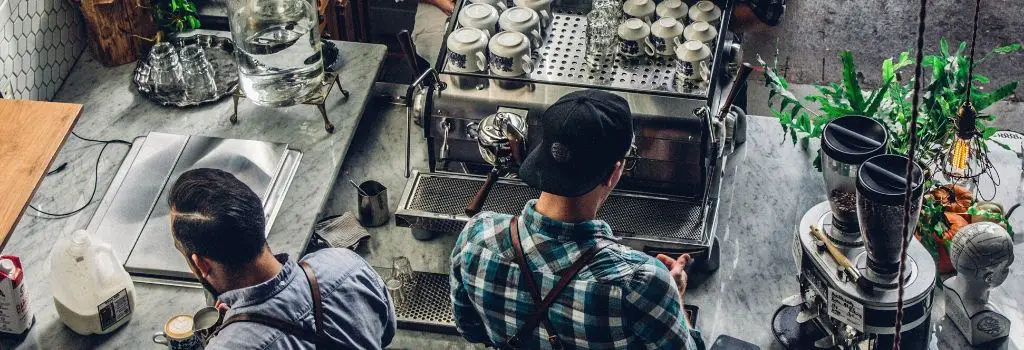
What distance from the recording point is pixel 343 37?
4.56m

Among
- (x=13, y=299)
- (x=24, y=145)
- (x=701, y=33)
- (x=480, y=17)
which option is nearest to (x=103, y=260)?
(x=13, y=299)

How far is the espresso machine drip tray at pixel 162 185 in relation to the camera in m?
3.26

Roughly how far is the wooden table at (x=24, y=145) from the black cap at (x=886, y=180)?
179cm

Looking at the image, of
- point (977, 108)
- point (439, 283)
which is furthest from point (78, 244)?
point (977, 108)

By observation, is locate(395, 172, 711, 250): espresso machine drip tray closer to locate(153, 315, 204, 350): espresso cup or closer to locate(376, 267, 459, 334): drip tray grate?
locate(376, 267, 459, 334): drip tray grate

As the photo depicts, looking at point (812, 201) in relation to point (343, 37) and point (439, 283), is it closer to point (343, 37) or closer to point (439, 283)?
point (439, 283)

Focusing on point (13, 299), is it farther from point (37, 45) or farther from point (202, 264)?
point (37, 45)

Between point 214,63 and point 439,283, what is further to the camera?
point 214,63

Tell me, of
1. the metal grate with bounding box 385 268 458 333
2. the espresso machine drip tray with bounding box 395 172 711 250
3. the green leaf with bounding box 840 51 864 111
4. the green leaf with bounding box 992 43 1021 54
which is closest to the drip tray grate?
the metal grate with bounding box 385 268 458 333

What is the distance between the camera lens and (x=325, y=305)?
2.52 m

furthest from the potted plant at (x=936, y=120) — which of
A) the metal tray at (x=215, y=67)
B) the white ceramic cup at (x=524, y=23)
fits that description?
the metal tray at (x=215, y=67)

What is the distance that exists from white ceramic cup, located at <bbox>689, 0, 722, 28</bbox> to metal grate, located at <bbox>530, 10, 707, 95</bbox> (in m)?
0.18

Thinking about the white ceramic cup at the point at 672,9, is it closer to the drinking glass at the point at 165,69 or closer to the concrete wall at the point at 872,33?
the drinking glass at the point at 165,69

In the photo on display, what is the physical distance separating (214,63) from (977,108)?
2296 millimetres
